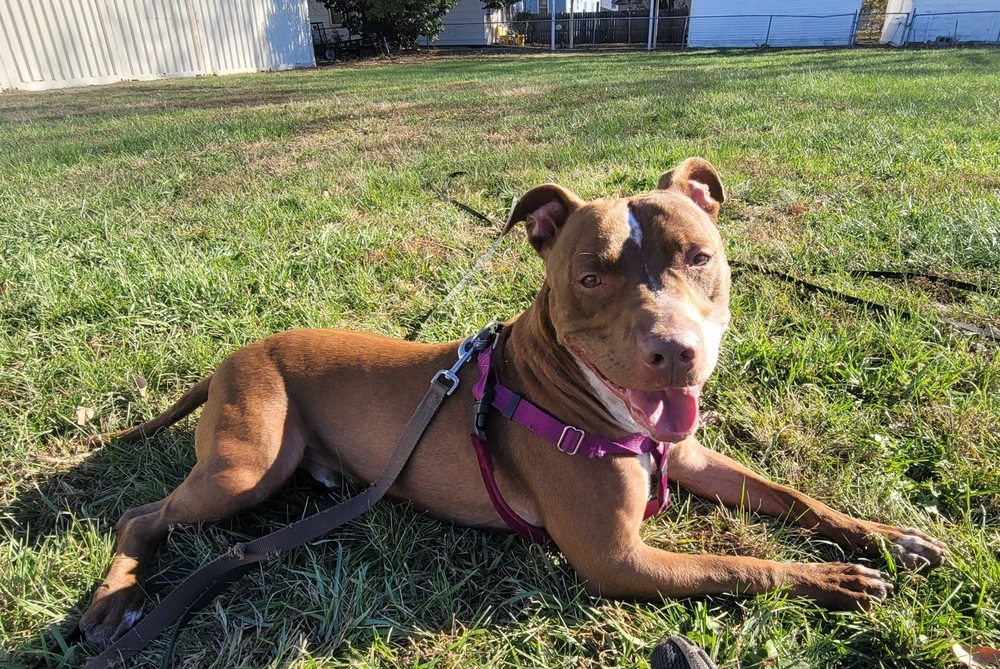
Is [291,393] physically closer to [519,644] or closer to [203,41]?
[519,644]

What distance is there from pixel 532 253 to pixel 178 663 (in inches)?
140

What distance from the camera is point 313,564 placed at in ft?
7.94

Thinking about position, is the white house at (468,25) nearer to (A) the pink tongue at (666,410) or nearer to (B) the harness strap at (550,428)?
(B) the harness strap at (550,428)

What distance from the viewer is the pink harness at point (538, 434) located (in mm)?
2283

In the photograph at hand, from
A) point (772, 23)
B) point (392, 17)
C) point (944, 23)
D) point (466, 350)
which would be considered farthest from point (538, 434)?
point (944, 23)

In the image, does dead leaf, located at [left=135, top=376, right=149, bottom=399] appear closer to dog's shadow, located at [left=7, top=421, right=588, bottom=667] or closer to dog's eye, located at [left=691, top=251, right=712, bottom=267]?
dog's shadow, located at [left=7, top=421, right=588, bottom=667]

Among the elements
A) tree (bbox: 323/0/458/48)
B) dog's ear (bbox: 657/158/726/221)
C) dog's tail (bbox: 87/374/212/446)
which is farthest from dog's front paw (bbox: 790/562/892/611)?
tree (bbox: 323/0/458/48)

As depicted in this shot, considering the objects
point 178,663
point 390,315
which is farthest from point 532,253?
point 178,663

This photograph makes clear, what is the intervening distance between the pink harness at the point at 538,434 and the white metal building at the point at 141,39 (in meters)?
21.7

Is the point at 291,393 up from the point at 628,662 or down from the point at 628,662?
up

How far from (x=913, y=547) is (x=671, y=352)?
48.9 inches

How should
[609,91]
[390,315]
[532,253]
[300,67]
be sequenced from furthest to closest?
[300,67] < [609,91] < [532,253] < [390,315]

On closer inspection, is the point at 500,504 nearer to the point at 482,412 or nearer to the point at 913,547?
the point at 482,412

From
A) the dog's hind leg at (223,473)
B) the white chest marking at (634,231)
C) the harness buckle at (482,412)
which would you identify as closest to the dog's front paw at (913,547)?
the white chest marking at (634,231)
